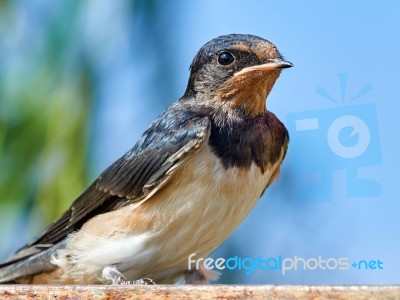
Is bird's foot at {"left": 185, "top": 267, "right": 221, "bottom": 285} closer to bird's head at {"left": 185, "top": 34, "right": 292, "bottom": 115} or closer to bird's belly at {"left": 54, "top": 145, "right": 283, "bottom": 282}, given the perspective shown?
bird's belly at {"left": 54, "top": 145, "right": 283, "bottom": 282}

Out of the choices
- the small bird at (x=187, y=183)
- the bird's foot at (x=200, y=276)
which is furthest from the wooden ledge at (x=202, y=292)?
the bird's foot at (x=200, y=276)

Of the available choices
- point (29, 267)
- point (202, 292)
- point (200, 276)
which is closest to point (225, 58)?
point (200, 276)

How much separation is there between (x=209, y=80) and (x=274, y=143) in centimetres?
19

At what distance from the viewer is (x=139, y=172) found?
160 centimetres

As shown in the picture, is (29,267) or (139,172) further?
(29,267)

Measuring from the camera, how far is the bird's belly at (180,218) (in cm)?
152

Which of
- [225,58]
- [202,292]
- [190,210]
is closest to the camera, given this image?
[202,292]

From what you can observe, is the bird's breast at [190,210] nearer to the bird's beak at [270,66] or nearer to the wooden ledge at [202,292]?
the bird's beak at [270,66]

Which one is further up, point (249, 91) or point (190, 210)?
point (249, 91)

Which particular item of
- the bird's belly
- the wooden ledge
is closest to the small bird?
the bird's belly

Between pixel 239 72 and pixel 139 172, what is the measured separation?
11.2 inches

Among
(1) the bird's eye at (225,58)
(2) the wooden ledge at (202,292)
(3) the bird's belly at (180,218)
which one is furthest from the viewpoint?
(1) the bird's eye at (225,58)

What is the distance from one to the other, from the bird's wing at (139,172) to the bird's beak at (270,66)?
130 millimetres

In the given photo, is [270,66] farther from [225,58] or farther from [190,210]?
[190,210]
